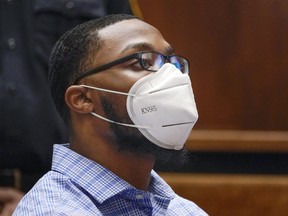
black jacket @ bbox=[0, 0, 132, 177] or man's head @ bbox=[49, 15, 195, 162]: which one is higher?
man's head @ bbox=[49, 15, 195, 162]

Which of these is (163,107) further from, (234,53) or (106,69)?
(234,53)

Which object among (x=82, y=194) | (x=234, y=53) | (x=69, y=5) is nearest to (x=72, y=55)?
(x=82, y=194)

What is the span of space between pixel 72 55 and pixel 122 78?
0.17m

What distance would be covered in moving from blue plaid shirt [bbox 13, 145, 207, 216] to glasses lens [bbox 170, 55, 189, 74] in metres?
0.36

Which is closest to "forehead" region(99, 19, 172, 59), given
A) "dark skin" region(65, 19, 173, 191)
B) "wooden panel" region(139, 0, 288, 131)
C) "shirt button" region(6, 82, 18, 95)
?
"dark skin" region(65, 19, 173, 191)

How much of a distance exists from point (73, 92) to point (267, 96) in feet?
4.23

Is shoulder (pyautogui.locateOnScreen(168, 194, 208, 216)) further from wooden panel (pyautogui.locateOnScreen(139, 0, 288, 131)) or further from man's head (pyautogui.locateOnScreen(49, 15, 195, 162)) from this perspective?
wooden panel (pyautogui.locateOnScreen(139, 0, 288, 131))

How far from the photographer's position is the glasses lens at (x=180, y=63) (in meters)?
2.87

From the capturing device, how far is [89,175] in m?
2.71

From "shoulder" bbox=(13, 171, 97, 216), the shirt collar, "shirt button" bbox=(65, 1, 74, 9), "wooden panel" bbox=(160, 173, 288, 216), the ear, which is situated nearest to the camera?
"shoulder" bbox=(13, 171, 97, 216)

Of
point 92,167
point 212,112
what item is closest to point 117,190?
point 92,167

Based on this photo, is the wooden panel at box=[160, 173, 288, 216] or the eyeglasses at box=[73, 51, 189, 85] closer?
the eyeglasses at box=[73, 51, 189, 85]

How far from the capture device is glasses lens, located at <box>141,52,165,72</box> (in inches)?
110

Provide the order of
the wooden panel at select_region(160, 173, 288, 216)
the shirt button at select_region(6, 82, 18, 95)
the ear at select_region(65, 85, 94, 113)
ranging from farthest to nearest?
the wooden panel at select_region(160, 173, 288, 216) < the shirt button at select_region(6, 82, 18, 95) < the ear at select_region(65, 85, 94, 113)
